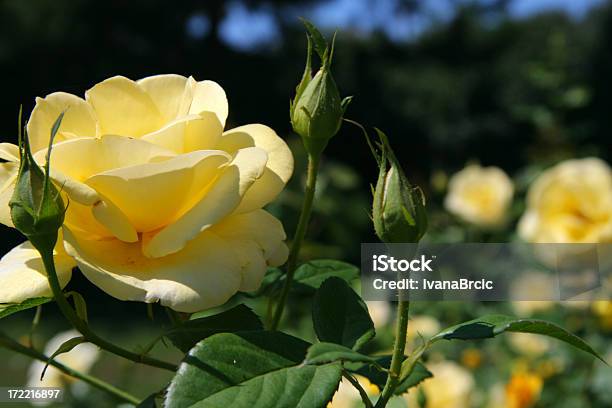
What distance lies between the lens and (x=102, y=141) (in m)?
0.32

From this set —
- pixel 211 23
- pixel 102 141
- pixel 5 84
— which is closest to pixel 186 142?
pixel 102 141

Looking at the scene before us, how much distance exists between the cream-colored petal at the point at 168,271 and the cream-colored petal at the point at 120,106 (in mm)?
58

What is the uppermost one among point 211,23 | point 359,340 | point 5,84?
point 211,23

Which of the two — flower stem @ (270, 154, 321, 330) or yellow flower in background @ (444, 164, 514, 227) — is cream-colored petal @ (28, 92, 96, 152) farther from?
yellow flower in background @ (444, 164, 514, 227)

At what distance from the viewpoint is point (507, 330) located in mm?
321

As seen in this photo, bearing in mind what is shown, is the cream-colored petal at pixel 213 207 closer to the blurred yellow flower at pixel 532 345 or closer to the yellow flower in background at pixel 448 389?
the yellow flower in background at pixel 448 389

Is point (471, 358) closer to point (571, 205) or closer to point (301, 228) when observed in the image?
point (571, 205)

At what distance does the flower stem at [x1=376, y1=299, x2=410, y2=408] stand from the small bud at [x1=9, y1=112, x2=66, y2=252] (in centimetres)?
14

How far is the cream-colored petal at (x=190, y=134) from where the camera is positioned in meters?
0.33

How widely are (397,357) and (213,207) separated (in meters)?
0.10

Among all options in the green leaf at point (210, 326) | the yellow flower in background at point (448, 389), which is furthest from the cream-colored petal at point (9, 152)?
the yellow flower in background at point (448, 389)

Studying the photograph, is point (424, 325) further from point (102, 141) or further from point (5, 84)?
point (5, 84)

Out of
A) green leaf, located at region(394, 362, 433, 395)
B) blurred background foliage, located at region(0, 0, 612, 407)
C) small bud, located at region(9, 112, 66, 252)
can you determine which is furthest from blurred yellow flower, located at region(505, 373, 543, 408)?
blurred background foliage, located at region(0, 0, 612, 407)

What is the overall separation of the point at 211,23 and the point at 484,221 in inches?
225
